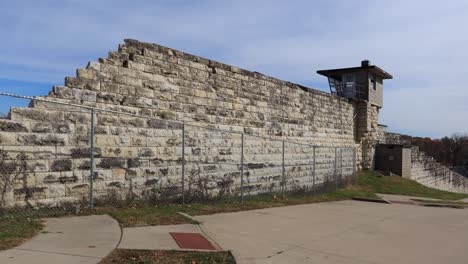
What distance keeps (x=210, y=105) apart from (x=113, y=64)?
371 centimetres

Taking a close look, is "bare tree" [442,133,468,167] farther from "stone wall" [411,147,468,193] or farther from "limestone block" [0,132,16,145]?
"limestone block" [0,132,16,145]

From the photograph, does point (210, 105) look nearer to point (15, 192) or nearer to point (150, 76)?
point (150, 76)

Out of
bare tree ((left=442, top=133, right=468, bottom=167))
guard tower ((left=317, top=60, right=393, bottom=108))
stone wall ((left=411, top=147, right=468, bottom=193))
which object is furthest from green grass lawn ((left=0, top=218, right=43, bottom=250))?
bare tree ((left=442, top=133, right=468, bottom=167))

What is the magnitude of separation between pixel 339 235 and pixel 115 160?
5279 millimetres

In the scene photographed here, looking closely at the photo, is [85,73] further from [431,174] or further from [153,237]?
[431,174]

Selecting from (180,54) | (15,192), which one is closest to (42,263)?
→ (15,192)

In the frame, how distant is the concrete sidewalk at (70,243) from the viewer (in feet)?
17.7

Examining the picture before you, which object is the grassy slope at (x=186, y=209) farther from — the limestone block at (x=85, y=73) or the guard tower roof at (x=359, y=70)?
the guard tower roof at (x=359, y=70)

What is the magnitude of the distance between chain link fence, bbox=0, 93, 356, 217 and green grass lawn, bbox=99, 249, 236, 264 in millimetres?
3267

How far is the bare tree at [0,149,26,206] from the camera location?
790cm

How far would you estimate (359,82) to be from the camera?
2711 centimetres

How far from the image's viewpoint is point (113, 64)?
10.6 meters

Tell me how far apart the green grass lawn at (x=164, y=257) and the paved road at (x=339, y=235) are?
1.14ft

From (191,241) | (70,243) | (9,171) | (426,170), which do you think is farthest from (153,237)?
(426,170)
